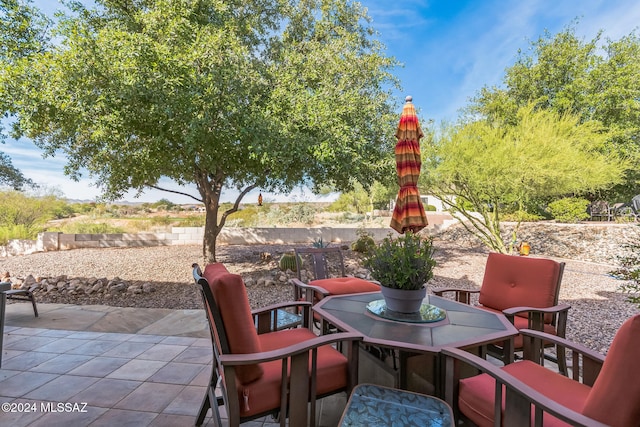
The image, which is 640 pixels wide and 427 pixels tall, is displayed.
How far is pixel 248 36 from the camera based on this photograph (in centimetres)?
631

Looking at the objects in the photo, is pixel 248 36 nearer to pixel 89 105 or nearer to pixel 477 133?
pixel 89 105

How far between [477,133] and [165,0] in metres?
6.72

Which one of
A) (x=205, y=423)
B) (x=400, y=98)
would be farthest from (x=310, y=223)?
(x=205, y=423)

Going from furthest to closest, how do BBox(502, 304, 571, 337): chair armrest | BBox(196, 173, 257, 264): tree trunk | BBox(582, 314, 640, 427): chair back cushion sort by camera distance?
BBox(196, 173, 257, 264): tree trunk, BBox(502, 304, 571, 337): chair armrest, BBox(582, 314, 640, 427): chair back cushion

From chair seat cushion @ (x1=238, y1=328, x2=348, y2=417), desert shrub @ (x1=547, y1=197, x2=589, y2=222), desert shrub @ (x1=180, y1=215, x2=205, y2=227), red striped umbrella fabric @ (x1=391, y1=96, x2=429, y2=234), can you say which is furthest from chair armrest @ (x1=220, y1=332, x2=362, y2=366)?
desert shrub @ (x1=547, y1=197, x2=589, y2=222)

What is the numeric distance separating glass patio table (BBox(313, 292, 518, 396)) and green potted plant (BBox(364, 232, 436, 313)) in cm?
16

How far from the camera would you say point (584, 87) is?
12430 millimetres

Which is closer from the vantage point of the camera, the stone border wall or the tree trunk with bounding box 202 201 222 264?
the tree trunk with bounding box 202 201 222 264

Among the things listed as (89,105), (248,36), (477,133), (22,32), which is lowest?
(89,105)

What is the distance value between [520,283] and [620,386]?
1.84 m

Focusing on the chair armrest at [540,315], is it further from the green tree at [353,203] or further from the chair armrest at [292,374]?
the green tree at [353,203]

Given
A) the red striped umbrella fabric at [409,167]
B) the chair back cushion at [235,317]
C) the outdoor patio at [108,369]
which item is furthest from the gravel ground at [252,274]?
the chair back cushion at [235,317]

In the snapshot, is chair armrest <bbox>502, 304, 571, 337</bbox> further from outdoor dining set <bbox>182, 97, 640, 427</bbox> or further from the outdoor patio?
the outdoor patio

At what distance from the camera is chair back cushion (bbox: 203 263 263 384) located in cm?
142
